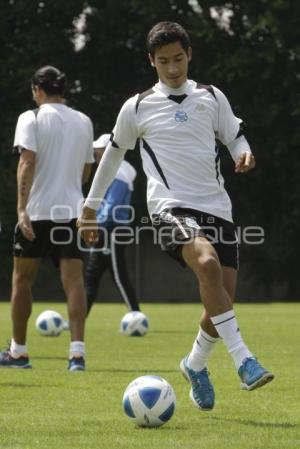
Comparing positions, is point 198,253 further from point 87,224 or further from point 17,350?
point 17,350

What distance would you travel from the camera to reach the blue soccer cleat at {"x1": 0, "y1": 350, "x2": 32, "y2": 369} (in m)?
9.35

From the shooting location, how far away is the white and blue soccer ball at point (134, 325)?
13812 millimetres

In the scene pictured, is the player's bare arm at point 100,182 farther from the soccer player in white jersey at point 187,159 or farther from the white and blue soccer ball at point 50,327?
the white and blue soccer ball at point 50,327

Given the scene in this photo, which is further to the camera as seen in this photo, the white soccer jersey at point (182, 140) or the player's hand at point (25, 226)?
the player's hand at point (25, 226)

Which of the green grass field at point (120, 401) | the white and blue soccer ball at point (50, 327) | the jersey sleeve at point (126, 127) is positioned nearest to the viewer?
the green grass field at point (120, 401)

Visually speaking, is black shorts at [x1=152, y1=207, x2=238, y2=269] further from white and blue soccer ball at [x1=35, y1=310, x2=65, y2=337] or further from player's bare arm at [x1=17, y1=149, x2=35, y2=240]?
white and blue soccer ball at [x1=35, y1=310, x2=65, y2=337]

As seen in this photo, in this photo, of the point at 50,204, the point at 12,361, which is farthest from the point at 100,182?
the point at 12,361

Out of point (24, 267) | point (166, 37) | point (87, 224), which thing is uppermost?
point (166, 37)

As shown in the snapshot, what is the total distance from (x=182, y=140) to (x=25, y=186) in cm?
246

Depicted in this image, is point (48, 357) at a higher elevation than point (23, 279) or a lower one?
lower

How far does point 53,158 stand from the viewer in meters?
9.29

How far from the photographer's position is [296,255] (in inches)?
1302

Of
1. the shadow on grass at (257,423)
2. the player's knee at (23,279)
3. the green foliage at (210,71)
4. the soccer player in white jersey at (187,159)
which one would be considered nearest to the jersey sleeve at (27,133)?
the player's knee at (23,279)

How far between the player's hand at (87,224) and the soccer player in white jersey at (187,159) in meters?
0.43
